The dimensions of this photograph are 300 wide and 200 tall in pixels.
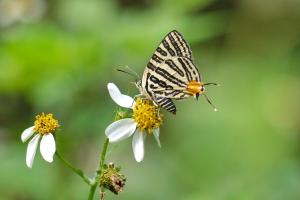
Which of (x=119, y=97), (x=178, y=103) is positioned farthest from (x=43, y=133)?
(x=178, y=103)

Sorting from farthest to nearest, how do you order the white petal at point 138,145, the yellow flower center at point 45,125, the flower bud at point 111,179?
1. the yellow flower center at point 45,125
2. the white petal at point 138,145
3. the flower bud at point 111,179

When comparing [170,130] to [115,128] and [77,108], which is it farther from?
[115,128]

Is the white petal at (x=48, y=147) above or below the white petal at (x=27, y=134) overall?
below

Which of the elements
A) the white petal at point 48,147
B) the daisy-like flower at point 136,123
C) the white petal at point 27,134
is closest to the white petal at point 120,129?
the daisy-like flower at point 136,123

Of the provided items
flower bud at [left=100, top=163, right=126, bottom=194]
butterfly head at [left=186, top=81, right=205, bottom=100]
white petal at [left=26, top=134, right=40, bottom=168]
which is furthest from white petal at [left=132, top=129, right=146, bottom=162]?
white petal at [left=26, top=134, right=40, bottom=168]

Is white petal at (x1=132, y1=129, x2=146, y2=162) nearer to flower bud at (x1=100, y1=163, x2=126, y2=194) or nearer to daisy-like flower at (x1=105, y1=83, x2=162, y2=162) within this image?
daisy-like flower at (x1=105, y1=83, x2=162, y2=162)

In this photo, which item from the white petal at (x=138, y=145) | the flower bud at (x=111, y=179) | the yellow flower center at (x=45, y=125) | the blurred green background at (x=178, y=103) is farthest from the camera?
the blurred green background at (x=178, y=103)

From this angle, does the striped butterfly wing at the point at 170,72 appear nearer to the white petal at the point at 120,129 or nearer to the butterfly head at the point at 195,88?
the butterfly head at the point at 195,88
